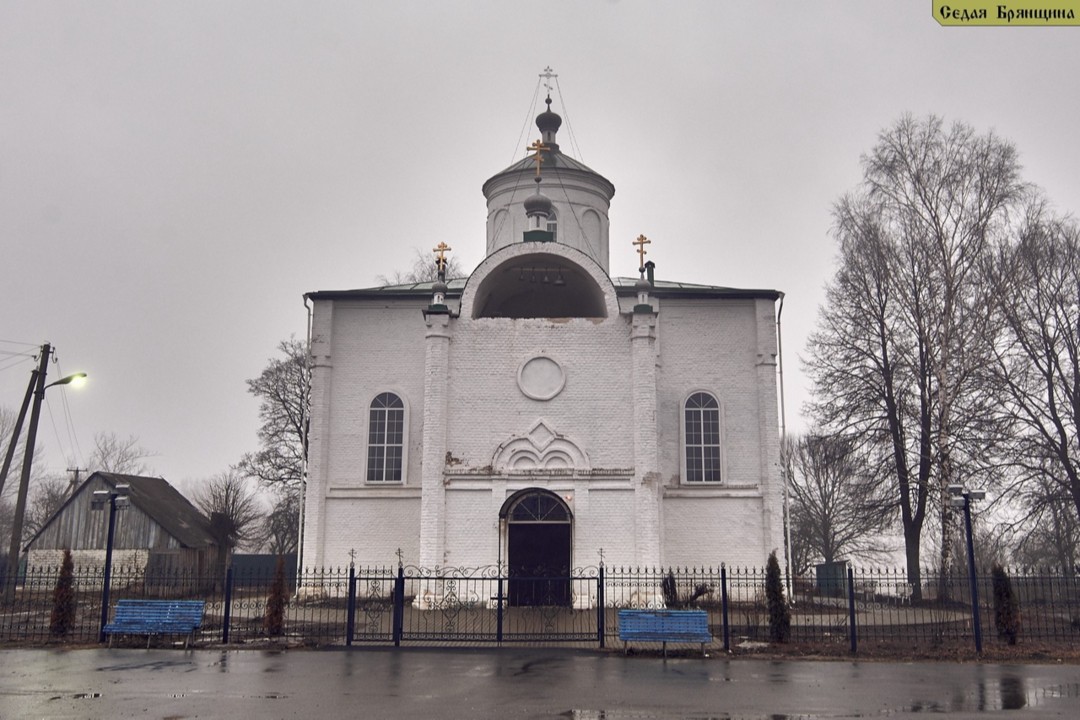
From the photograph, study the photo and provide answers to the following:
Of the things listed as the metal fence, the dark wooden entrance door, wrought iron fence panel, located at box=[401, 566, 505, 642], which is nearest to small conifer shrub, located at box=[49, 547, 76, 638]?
the metal fence

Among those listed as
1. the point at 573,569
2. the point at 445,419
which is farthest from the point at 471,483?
the point at 573,569

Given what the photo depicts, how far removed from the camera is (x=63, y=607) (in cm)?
1577

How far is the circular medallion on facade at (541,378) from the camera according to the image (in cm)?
2153

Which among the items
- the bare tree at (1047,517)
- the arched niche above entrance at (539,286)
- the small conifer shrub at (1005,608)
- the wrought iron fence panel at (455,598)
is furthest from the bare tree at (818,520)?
the small conifer shrub at (1005,608)

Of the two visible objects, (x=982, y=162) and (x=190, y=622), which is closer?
(x=190, y=622)

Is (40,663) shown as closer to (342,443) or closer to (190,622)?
(190,622)

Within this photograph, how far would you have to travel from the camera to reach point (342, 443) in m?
24.0

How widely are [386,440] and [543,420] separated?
5012 millimetres

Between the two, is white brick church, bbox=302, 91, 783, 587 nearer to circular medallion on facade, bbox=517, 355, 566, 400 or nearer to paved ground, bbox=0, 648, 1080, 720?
circular medallion on facade, bbox=517, 355, 566, 400

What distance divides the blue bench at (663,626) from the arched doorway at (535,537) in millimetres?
6739

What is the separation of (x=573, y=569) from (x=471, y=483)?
2995mm

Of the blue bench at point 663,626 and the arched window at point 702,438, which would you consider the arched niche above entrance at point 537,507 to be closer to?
the arched window at point 702,438

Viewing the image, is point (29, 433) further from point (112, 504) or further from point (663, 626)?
point (663, 626)

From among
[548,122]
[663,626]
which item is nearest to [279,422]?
[548,122]
